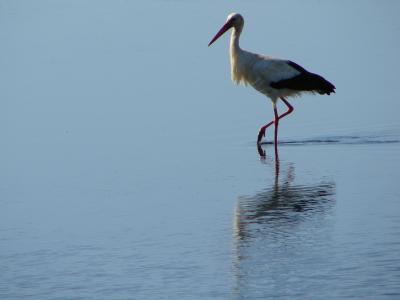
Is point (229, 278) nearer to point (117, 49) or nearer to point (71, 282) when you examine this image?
point (71, 282)

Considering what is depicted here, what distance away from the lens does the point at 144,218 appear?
32.2 ft

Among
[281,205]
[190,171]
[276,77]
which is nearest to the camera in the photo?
[281,205]

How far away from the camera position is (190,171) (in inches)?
469

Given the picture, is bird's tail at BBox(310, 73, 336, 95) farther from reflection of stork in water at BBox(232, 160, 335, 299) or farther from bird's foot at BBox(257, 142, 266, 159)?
reflection of stork in water at BBox(232, 160, 335, 299)

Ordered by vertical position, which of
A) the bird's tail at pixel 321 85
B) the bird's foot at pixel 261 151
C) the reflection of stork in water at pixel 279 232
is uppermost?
the bird's tail at pixel 321 85

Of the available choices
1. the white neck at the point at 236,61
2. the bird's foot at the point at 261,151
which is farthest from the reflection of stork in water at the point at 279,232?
the white neck at the point at 236,61

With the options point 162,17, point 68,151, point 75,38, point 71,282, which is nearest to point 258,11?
point 162,17

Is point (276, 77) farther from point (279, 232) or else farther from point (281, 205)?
point (279, 232)

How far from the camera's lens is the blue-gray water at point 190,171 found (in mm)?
7855

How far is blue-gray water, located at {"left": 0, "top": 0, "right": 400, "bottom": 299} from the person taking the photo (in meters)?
7.86

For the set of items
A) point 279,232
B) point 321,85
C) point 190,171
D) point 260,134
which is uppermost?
point 321,85

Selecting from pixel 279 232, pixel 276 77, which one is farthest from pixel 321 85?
pixel 279 232

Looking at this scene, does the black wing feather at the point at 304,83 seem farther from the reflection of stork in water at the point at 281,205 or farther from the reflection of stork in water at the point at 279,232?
the reflection of stork in water at the point at 281,205

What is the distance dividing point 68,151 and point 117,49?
29.5 feet
